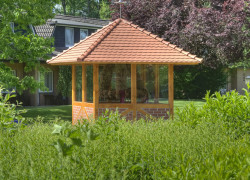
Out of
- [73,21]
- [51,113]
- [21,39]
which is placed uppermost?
[73,21]

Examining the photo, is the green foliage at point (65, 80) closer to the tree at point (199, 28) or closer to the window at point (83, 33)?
the window at point (83, 33)

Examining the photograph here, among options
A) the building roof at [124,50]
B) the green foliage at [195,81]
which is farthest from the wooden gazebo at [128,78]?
the green foliage at [195,81]

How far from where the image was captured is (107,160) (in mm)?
4738

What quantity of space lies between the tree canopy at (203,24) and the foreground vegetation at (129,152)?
56.3ft

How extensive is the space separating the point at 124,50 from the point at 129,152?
27.9 feet


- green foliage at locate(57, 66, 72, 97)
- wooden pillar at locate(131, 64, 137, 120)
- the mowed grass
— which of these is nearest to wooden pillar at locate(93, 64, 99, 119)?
wooden pillar at locate(131, 64, 137, 120)

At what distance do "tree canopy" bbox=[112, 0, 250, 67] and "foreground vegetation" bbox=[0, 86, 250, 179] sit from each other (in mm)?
17156

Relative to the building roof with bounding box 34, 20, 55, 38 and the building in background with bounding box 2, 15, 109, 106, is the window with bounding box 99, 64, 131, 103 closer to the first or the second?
the building in background with bounding box 2, 15, 109, 106

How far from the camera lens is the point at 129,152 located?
562 cm

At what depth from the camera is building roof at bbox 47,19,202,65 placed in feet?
43.7

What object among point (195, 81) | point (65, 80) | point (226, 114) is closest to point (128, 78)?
point (226, 114)

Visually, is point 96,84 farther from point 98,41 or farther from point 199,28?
point 199,28

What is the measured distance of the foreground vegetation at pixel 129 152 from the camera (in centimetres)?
411

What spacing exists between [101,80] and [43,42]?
390 centimetres
